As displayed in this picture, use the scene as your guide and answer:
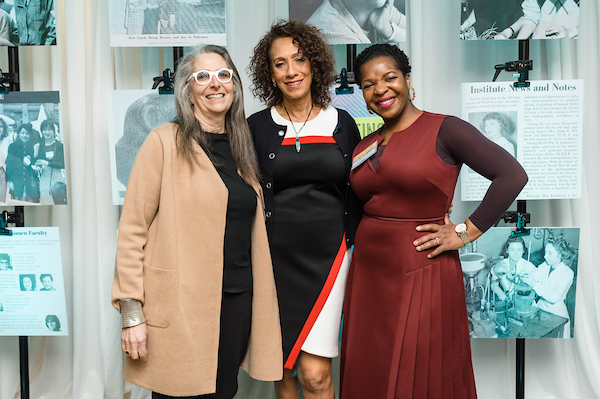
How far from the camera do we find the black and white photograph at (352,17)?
2291 mm

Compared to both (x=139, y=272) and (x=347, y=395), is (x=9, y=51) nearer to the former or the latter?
(x=139, y=272)

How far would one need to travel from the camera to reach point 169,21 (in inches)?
91.3

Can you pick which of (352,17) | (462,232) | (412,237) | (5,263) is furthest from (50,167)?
(462,232)

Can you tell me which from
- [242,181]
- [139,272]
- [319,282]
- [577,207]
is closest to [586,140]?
[577,207]

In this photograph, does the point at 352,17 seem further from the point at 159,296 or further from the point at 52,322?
the point at 52,322

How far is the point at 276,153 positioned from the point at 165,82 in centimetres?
83

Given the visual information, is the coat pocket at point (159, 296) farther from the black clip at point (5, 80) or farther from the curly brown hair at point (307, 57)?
the black clip at point (5, 80)

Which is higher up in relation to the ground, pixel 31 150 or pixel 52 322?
pixel 31 150

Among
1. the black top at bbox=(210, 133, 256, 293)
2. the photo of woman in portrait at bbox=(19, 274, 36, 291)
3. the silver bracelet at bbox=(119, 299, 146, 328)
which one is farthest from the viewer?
the photo of woman in portrait at bbox=(19, 274, 36, 291)

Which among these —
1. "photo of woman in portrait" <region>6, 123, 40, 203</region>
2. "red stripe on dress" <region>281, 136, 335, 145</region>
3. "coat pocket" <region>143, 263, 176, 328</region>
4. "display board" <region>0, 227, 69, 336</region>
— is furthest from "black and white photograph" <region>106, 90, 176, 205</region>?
"coat pocket" <region>143, 263, 176, 328</region>

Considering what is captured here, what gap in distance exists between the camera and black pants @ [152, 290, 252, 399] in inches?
64.6

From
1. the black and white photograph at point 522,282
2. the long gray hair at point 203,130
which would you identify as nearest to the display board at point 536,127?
the black and white photograph at point 522,282

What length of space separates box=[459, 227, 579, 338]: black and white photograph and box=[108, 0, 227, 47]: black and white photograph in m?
1.80

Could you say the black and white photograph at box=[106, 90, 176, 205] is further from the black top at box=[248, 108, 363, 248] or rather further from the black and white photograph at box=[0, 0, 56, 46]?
the black top at box=[248, 108, 363, 248]
